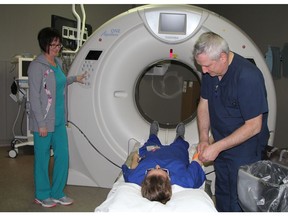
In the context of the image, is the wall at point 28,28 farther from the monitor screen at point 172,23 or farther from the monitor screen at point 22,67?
the monitor screen at point 172,23

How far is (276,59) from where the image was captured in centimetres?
343

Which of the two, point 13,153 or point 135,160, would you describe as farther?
point 13,153

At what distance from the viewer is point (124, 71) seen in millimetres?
2432

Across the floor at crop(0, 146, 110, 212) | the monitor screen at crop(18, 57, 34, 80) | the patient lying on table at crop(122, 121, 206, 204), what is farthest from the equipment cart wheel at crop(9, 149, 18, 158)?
the patient lying on table at crop(122, 121, 206, 204)

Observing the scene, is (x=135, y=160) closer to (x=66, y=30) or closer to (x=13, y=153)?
(x=66, y=30)

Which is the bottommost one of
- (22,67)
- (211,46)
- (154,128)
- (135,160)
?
(135,160)

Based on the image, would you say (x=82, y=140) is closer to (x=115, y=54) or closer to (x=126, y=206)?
(x=115, y=54)

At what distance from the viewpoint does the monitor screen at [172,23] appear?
2.31m

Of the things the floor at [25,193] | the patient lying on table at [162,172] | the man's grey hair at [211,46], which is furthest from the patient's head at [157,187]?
the floor at [25,193]

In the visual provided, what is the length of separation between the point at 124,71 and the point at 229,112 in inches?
36.7

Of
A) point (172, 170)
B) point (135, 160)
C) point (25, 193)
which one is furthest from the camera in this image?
point (25, 193)

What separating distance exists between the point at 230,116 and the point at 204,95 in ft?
0.67

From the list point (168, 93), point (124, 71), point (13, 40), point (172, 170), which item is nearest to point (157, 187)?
point (172, 170)

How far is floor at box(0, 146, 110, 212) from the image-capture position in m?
2.37
